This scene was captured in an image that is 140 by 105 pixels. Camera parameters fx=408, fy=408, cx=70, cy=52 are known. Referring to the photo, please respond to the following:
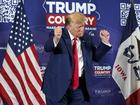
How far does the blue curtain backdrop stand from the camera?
4574mm

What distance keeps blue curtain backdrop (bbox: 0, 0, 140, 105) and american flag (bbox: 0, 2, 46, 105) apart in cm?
12

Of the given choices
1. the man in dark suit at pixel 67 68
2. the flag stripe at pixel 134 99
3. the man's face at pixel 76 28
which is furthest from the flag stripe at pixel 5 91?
the flag stripe at pixel 134 99

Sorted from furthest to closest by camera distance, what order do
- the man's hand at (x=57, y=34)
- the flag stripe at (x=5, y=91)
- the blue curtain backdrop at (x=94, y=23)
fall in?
the blue curtain backdrop at (x=94, y=23) → the flag stripe at (x=5, y=91) → the man's hand at (x=57, y=34)

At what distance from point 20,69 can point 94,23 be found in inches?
43.9

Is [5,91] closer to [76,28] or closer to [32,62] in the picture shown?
[32,62]

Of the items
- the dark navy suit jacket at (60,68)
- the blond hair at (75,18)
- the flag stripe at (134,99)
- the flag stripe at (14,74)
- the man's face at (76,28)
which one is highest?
the blond hair at (75,18)

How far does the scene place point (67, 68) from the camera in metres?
3.57

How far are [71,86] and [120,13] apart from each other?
175 cm

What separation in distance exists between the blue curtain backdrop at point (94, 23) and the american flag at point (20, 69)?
0.12 meters

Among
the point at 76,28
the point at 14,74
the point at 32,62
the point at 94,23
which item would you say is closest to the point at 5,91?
the point at 14,74

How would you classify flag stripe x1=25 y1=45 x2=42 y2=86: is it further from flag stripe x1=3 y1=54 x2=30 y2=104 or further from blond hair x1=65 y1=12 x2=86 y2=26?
blond hair x1=65 y1=12 x2=86 y2=26

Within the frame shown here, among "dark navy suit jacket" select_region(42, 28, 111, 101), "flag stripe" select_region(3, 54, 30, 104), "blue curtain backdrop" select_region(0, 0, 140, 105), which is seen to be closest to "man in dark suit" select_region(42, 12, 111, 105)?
"dark navy suit jacket" select_region(42, 28, 111, 101)

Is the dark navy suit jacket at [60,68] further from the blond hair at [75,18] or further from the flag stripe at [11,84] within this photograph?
the flag stripe at [11,84]

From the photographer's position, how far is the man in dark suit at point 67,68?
3553mm
